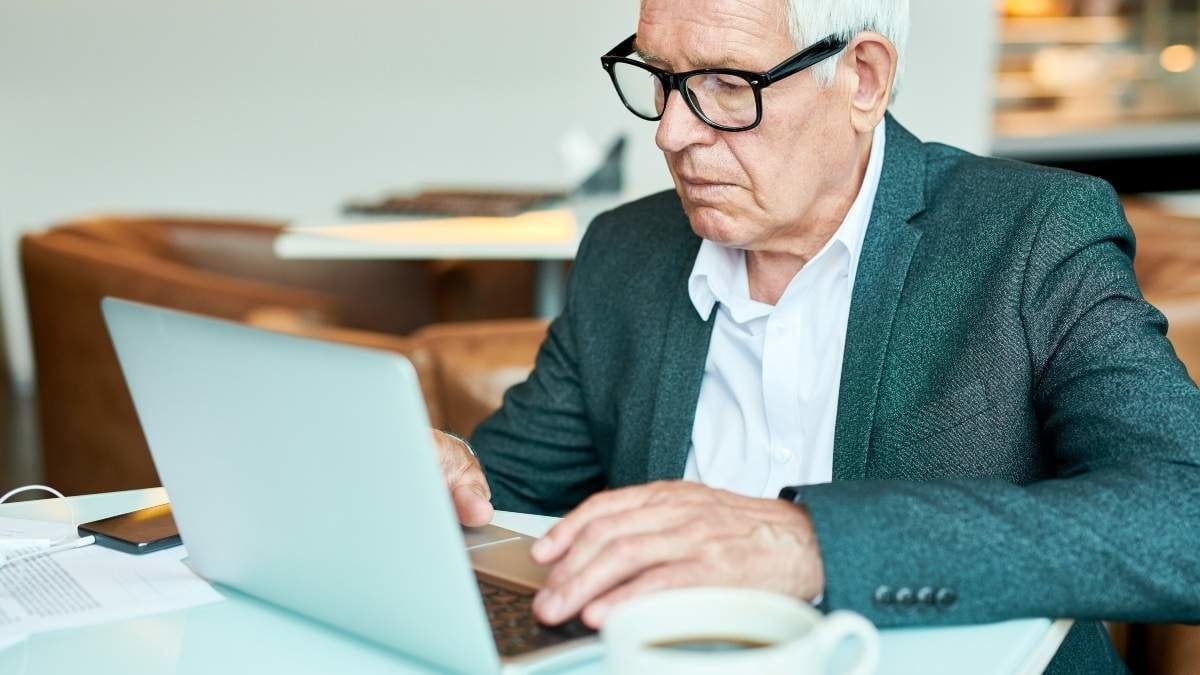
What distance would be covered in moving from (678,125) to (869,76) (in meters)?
0.21

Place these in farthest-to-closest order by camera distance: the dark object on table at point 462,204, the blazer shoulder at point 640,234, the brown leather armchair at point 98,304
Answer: the dark object on table at point 462,204 < the brown leather armchair at point 98,304 < the blazer shoulder at point 640,234

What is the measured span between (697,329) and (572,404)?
0.20 metres

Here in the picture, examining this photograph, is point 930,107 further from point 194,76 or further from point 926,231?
point 926,231

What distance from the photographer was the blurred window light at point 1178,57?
20.1ft

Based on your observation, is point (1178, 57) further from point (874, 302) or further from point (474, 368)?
point (874, 302)

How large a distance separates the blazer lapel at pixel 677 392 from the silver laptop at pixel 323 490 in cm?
42

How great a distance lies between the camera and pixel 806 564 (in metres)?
0.95

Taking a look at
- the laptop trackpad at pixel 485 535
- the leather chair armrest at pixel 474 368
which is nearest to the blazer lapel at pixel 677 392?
the laptop trackpad at pixel 485 535

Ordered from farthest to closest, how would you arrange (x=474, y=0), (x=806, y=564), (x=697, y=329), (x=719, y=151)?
(x=474, y=0), (x=697, y=329), (x=719, y=151), (x=806, y=564)

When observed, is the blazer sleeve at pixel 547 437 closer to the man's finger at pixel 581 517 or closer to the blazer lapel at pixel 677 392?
the blazer lapel at pixel 677 392

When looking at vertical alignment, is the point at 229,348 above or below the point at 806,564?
above

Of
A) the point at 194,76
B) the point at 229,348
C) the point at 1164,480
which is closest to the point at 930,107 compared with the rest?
the point at 194,76

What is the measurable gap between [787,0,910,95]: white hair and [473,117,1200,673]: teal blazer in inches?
5.5

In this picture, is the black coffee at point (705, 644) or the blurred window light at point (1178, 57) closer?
the black coffee at point (705, 644)
